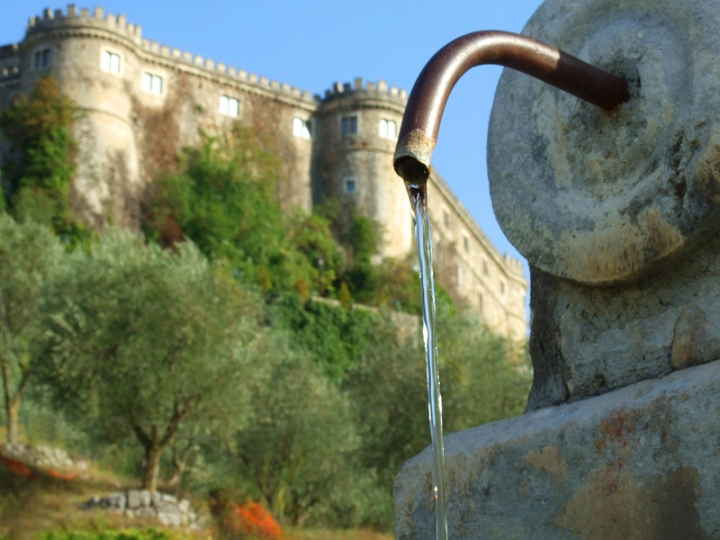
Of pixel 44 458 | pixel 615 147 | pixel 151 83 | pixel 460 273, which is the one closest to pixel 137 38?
pixel 151 83

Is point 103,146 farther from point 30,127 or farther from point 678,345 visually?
point 678,345

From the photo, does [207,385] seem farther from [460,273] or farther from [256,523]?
[460,273]

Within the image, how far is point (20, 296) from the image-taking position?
25.9 meters

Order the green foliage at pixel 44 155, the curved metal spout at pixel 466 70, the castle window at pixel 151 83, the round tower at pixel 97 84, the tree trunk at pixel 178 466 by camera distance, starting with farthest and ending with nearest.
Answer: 1. the castle window at pixel 151 83
2. the round tower at pixel 97 84
3. the green foliage at pixel 44 155
4. the tree trunk at pixel 178 466
5. the curved metal spout at pixel 466 70

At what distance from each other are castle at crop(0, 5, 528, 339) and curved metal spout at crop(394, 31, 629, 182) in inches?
1681

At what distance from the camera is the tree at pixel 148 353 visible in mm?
20781

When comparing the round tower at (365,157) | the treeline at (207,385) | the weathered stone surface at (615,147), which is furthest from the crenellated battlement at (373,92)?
the weathered stone surface at (615,147)

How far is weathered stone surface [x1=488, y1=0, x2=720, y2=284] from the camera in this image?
7.71 ft

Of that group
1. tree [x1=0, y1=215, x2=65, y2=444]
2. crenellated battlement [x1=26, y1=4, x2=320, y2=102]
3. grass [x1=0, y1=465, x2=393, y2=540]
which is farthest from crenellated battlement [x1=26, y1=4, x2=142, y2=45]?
grass [x1=0, y1=465, x2=393, y2=540]

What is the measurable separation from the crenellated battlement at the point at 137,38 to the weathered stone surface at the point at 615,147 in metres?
47.0

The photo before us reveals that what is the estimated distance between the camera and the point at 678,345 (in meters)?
2.45

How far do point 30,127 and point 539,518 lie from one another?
4459 centimetres

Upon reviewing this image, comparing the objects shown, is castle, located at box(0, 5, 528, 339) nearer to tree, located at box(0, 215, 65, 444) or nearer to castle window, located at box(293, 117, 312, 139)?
castle window, located at box(293, 117, 312, 139)

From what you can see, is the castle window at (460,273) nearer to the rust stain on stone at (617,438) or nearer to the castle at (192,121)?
the castle at (192,121)
